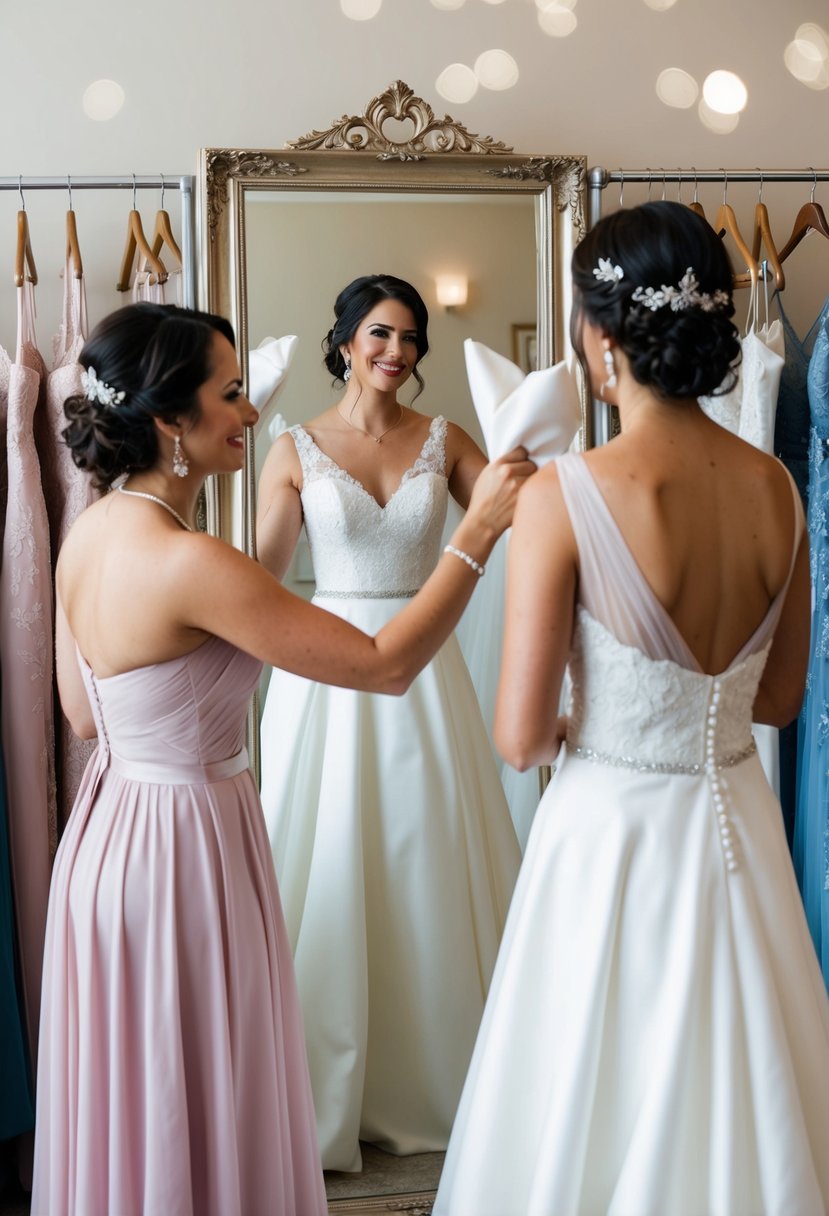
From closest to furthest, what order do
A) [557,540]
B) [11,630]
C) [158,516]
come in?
[557,540] < [158,516] < [11,630]

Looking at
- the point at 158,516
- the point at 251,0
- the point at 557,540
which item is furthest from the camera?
the point at 251,0

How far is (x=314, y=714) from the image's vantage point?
2420 mm

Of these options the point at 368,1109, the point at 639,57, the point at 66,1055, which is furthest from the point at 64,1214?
the point at 639,57

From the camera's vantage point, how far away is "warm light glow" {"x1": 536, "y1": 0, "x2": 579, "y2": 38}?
272 cm

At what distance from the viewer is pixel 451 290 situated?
2.51m

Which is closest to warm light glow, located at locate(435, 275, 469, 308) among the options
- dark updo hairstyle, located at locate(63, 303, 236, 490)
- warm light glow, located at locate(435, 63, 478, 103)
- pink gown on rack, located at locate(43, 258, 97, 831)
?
warm light glow, located at locate(435, 63, 478, 103)

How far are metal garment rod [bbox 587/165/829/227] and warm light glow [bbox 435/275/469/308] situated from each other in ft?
1.09

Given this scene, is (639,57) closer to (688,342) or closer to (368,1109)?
(688,342)

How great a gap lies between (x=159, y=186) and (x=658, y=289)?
1461 millimetres

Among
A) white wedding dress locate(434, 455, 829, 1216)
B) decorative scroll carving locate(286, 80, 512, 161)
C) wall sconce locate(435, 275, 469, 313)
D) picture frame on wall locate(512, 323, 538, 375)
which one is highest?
decorative scroll carving locate(286, 80, 512, 161)

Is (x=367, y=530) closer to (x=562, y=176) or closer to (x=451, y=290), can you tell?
(x=451, y=290)

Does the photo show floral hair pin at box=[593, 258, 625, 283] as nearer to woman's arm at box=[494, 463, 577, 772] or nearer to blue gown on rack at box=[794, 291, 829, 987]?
woman's arm at box=[494, 463, 577, 772]

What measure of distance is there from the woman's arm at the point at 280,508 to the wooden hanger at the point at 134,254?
419mm

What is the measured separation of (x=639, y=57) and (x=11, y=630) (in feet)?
6.18
